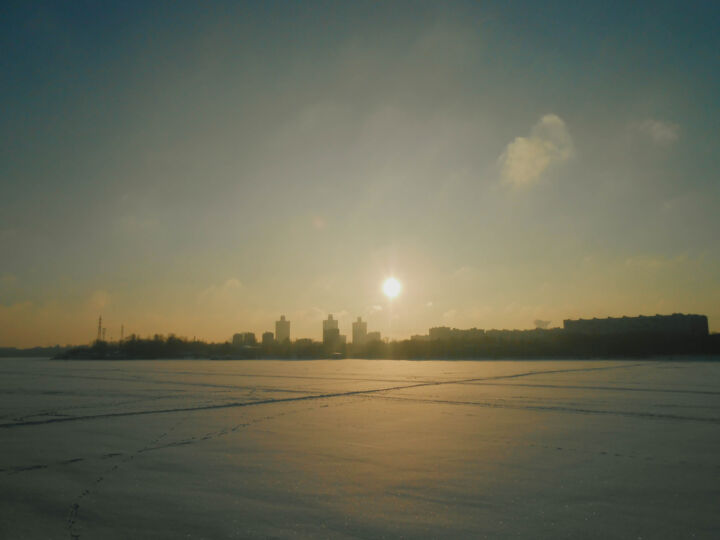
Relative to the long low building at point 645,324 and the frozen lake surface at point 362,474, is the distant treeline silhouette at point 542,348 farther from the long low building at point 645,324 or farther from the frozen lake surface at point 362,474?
the frozen lake surface at point 362,474

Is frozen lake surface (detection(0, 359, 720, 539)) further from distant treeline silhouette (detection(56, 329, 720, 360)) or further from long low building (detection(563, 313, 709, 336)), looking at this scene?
long low building (detection(563, 313, 709, 336))

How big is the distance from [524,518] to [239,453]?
4348 millimetres

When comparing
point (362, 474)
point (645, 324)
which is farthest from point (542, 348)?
point (362, 474)

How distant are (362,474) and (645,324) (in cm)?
14964

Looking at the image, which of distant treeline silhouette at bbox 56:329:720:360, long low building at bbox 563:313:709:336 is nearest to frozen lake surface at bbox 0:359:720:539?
distant treeline silhouette at bbox 56:329:720:360

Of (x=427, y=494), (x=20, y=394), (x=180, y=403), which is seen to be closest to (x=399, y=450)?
(x=427, y=494)

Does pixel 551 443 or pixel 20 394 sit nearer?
pixel 551 443

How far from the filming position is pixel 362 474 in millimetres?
5723

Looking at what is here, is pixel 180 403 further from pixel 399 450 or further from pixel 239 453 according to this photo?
pixel 399 450

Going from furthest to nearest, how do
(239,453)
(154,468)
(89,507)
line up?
(239,453) → (154,468) → (89,507)

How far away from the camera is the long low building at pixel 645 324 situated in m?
125

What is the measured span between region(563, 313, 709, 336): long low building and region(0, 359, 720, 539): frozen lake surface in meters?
129

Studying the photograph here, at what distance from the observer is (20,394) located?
1656cm

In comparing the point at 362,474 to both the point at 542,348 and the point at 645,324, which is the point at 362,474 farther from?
the point at 645,324
